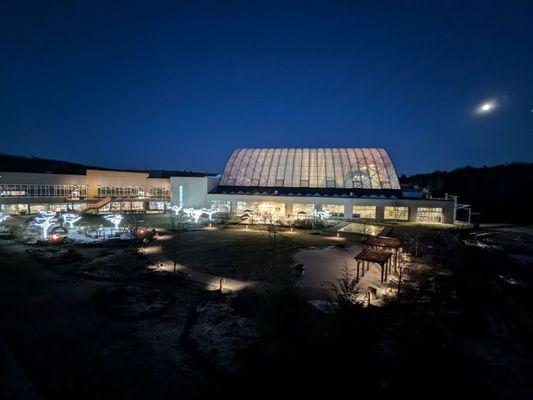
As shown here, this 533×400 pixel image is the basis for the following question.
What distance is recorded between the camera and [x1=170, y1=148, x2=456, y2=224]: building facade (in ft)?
135

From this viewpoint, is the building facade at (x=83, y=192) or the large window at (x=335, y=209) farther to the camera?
the large window at (x=335, y=209)

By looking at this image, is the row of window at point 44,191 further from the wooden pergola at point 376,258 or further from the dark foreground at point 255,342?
the wooden pergola at point 376,258

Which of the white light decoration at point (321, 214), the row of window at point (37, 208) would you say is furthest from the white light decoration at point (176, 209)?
the white light decoration at point (321, 214)

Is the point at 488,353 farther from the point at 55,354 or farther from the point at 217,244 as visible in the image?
the point at 217,244

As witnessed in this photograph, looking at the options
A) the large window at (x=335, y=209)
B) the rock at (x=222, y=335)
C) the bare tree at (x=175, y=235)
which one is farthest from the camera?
the large window at (x=335, y=209)

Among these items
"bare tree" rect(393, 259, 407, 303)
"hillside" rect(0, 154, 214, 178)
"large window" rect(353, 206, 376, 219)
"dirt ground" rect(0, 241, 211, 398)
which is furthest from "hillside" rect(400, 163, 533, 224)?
"hillside" rect(0, 154, 214, 178)

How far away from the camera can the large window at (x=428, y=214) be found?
40.3 meters

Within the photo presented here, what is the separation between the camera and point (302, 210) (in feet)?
143

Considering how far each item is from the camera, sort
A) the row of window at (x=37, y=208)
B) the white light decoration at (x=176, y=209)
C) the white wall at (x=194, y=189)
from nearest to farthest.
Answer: the row of window at (x=37, y=208) < the white light decoration at (x=176, y=209) < the white wall at (x=194, y=189)

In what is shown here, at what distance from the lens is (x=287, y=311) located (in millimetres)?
9281

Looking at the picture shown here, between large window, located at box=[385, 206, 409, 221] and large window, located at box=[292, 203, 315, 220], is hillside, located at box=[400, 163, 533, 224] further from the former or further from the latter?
large window, located at box=[292, 203, 315, 220]

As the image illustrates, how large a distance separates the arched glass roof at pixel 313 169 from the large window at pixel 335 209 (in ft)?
16.0

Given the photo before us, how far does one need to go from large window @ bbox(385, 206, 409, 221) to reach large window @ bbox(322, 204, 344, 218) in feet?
20.3

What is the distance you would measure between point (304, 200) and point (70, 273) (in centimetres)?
3112
